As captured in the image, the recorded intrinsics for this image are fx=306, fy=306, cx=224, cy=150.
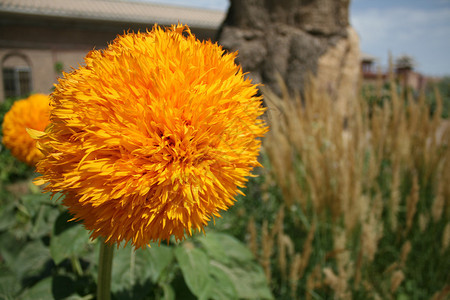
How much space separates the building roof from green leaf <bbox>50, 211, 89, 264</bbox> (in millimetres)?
7868

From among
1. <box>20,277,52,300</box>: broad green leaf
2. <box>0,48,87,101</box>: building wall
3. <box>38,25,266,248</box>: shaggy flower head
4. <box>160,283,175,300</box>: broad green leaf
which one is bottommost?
<box>160,283,175,300</box>: broad green leaf

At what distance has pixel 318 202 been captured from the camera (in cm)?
246

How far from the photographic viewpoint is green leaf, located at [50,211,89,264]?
1111 mm

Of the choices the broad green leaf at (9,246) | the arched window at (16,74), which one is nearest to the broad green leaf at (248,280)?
the broad green leaf at (9,246)

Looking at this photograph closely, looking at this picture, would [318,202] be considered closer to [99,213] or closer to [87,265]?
[87,265]

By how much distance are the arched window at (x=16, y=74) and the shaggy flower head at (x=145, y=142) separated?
15484 millimetres

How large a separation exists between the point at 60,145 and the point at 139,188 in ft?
0.71

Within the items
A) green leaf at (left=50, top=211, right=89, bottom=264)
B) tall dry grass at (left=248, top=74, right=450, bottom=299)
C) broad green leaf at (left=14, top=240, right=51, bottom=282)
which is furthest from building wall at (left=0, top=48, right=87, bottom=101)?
green leaf at (left=50, top=211, right=89, bottom=264)

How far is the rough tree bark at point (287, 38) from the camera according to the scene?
4.09 m

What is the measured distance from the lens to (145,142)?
0.67 metres

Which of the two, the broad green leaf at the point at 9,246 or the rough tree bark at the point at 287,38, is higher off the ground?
the rough tree bark at the point at 287,38

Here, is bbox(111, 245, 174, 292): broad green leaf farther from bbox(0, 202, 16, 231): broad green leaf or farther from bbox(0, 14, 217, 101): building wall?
bbox(0, 14, 217, 101): building wall

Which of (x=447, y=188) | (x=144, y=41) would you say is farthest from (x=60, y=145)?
(x=447, y=188)

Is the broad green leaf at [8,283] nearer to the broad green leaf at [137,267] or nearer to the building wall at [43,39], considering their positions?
the broad green leaf at [137,267]
